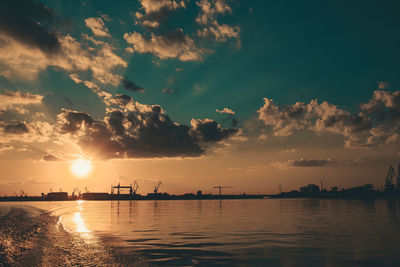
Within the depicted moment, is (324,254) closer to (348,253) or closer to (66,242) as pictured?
(348,253)

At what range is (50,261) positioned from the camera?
20.2 meters

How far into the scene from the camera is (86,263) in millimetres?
19734

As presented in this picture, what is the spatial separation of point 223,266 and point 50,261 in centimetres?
1212

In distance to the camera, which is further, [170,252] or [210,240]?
[210,240]

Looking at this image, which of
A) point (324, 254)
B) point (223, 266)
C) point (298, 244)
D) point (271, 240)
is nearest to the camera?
point (223, 266)

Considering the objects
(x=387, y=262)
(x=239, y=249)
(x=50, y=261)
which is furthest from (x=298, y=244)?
(x=50, y=261)

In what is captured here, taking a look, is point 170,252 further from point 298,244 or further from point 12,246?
point 12,246

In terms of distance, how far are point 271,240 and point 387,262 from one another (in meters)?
12.0

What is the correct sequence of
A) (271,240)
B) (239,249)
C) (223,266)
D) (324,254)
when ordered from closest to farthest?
(223,266) < (324,254) < (239,249) < (271,240)

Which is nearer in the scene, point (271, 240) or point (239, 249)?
point (239, 249)

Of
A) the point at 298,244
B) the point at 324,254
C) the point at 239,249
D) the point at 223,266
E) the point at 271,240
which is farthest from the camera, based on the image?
the point at 271,240

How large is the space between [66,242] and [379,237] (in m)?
34.0

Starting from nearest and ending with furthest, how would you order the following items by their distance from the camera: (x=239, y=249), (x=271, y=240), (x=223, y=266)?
(x=223, y=266)
(x=239, y=249)
(x=271, y=240)

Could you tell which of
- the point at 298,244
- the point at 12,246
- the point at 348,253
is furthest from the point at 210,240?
the point at 12,246
